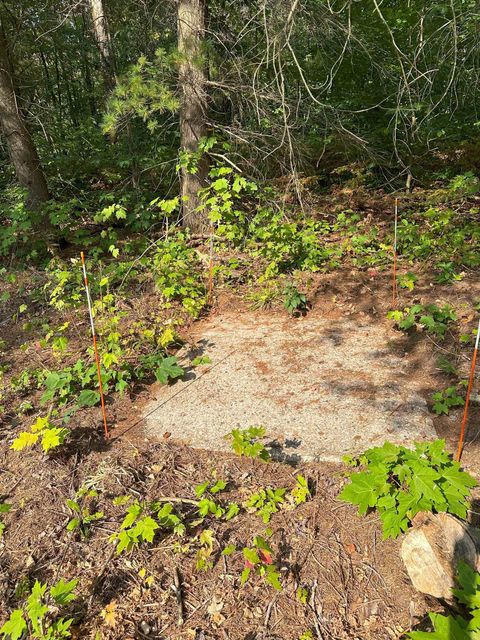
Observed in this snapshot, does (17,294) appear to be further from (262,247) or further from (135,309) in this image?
(262,247)

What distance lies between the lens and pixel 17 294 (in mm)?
6488

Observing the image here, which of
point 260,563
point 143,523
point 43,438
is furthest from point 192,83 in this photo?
point 260,563

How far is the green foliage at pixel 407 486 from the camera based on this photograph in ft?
7.48

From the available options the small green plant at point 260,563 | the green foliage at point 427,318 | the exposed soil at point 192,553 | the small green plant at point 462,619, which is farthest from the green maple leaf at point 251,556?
the green foliage at point 427,318

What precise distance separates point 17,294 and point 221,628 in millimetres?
5623

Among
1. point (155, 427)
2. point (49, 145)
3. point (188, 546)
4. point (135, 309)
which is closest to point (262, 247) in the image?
point (135, 309)

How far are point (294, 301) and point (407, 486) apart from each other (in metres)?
2.94

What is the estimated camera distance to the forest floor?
7.43 ft

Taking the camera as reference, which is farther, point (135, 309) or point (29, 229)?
point (29, 229)

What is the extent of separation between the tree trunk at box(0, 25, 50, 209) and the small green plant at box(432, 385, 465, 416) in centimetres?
665

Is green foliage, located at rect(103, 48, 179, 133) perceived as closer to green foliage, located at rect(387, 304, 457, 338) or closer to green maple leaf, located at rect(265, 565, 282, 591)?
green foliage, located at rect(387, 304, 457, 338)

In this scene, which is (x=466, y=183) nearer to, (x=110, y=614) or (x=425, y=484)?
(x=425, y=484)

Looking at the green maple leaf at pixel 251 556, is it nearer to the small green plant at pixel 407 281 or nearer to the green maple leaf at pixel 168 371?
the green maple leaf at pixel 168 371

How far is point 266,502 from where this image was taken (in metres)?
2.89
